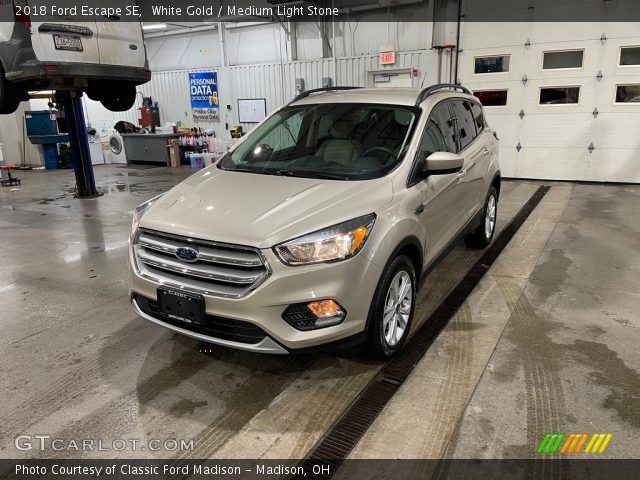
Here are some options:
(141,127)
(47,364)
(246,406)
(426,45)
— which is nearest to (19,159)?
(141,127)

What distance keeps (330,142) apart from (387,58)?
27.0ft

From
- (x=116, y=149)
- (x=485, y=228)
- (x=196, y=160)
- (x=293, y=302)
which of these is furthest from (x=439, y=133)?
(x=116, y=149)

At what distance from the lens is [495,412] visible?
238cm

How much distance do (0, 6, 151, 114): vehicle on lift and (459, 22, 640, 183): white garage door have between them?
664 cm

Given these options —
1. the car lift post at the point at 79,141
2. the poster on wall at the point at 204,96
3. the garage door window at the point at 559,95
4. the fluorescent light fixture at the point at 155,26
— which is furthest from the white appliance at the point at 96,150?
the garage door window at the point at 559,95

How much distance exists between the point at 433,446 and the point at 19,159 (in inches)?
573

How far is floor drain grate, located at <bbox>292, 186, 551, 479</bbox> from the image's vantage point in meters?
2.14

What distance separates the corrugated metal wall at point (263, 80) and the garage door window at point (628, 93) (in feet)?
11.6

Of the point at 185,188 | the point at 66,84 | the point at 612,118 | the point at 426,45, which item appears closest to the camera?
the point at 185,188

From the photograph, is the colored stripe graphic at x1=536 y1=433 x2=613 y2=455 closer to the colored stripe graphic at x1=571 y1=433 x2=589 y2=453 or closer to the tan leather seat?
the colored stripe graphic at x1=571 y1=433 x2=589 y2=453

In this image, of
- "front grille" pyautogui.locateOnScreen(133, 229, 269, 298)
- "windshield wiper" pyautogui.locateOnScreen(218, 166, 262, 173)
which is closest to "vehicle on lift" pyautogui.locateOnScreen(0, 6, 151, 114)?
"windshield wiper" pyautogui.locateOnScreen(218, 166, 262, 173)

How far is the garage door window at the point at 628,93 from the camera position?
8414 mm

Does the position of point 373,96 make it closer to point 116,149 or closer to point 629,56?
point 629,56

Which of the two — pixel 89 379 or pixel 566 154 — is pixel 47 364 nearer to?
pixel 89 379
